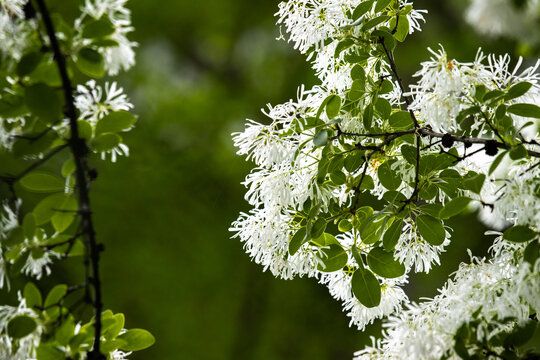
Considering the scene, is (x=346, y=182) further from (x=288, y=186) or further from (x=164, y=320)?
(x=164, y=320)

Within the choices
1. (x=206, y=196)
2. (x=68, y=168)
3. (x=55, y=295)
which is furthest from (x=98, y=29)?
(x=206, y=196)

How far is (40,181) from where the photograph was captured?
1.60 feet

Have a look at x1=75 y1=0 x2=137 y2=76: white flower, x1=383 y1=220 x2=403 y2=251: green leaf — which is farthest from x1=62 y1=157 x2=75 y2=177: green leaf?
x1=383 y1=220 x2=403 y2=251: green leaf

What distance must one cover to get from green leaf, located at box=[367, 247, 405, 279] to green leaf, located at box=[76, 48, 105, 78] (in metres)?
0.35

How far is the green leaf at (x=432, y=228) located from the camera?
2.00 ft

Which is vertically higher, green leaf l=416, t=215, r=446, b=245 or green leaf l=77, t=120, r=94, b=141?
green leaf l=77, t=120, r=94, b=141

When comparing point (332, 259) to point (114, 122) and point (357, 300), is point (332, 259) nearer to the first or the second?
point (357, 300)

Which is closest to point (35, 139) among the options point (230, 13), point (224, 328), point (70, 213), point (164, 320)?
point (70, 213)

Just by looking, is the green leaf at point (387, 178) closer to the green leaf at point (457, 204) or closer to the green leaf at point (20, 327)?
the green leaf at point (457, 204)

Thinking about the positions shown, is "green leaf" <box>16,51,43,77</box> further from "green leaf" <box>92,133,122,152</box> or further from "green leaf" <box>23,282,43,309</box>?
"green leaf" <box>23,282,43,309</box>

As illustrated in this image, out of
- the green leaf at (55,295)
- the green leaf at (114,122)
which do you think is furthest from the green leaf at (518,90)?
the green leaf at (55,295)

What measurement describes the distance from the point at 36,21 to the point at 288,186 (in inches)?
12.0

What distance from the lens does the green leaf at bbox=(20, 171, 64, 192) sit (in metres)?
0.48

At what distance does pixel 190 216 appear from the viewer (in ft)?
8.01
